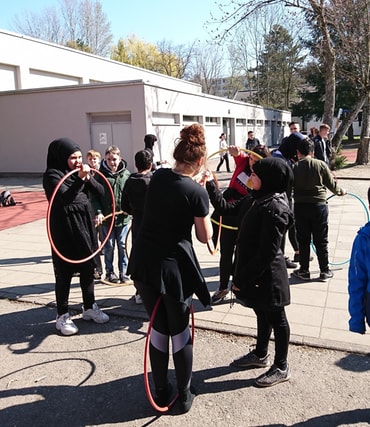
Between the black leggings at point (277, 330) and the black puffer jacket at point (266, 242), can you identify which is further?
the black leggings at point (277, 330)

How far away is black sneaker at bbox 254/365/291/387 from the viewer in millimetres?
3404

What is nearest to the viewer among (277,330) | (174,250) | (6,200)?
(174,250)

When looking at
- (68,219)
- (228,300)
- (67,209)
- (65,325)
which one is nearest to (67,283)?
(65,325)

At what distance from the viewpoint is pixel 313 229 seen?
19.1 ft

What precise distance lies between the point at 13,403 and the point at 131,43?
6086 cm

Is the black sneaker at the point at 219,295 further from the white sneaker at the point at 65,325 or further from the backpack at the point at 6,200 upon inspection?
the backpack at the point at 6,200

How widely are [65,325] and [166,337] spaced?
6.11ft

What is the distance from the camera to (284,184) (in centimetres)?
326

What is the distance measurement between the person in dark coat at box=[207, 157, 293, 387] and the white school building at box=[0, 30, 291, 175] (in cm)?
1661

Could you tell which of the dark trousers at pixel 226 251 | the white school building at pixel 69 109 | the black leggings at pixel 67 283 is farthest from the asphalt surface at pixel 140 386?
the white school building at pixel 69 109

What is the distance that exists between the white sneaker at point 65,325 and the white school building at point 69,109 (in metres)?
15.4

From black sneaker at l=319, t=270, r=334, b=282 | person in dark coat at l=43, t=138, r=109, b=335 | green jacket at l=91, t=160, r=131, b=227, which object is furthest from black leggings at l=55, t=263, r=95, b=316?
black sneaker at l=319, t=270, r=334, b=282

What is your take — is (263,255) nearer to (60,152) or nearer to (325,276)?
(60,152)

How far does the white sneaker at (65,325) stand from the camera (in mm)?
4496
